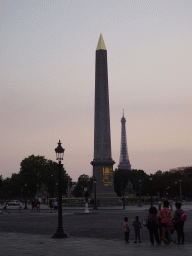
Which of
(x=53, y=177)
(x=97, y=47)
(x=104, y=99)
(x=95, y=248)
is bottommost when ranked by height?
(x=95, y=248)

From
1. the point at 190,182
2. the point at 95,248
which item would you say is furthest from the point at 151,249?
the point at 190,182

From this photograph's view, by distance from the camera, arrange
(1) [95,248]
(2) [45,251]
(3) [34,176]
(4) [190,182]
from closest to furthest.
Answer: (2) [45,251]
(1) [95,248]
(3) [34,176]
(4) [190,182]

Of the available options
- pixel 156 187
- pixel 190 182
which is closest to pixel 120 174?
pixel 156 187

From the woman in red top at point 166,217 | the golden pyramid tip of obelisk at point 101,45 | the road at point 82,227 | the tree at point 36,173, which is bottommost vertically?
the road at point 82,227

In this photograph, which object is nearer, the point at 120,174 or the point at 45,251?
the point at 45,251

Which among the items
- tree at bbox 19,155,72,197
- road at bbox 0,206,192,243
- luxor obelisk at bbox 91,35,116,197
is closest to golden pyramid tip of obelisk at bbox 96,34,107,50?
luxor obelisk at bbox 91,35,116,197

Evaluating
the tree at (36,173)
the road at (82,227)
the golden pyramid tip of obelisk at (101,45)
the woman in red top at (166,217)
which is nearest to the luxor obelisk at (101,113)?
the golden pyramid tip of obelisk at (101,45)

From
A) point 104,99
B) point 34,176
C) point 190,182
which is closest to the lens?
point 104,99

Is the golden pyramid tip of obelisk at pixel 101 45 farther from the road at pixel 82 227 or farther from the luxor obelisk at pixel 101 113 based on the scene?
the road at pixel 82 227

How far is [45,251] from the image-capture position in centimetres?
1358

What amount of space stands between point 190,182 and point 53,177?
146 ft

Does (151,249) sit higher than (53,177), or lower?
lower

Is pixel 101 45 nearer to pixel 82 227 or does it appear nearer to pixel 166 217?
pixel 82 227

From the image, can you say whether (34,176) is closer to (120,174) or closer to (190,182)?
(120,174)
